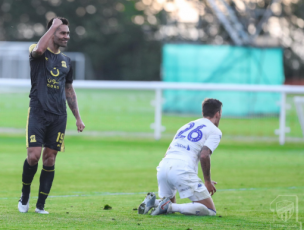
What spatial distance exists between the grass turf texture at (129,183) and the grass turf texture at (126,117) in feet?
1.41

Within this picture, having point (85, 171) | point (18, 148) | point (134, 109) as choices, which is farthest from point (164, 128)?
point (85, 171)

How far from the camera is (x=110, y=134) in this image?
15.5m

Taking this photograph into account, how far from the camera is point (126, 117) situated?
15695 mm

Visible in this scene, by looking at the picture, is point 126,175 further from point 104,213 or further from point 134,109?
point 134,109

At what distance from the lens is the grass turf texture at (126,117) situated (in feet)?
50.0

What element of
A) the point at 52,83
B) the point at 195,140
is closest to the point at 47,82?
the point at 52,83

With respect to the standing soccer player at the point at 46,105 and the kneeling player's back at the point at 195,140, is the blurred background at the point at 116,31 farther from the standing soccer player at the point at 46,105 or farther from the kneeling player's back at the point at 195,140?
the standing soccer player at the point at 46,105

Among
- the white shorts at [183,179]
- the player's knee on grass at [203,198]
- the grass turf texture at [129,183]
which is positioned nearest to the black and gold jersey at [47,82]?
the grass turf texture at [129,183]

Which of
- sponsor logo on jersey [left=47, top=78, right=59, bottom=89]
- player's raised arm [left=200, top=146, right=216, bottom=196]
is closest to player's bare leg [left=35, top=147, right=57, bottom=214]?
sponsor logo on jersey [left=47, top=78, right=59, bottom=89]

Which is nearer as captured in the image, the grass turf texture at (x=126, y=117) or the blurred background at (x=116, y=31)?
the grass turf texture at (x=126, y=117)

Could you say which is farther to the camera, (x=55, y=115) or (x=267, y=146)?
(x=267, y=146)

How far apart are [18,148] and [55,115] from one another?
7.60 m

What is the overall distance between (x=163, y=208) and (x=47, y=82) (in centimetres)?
181

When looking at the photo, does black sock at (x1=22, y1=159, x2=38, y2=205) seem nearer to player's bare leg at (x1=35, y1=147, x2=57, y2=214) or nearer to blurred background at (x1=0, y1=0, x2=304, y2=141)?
player's bare leg at (x1=35, y1=147, x2=57, y2=214)
